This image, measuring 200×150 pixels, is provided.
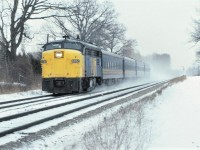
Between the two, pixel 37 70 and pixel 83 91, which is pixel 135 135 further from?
pixel 37 70

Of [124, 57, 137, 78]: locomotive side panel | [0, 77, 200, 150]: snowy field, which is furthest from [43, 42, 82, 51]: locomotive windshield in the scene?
[124, 57, 137, 78]: locomotive side panel

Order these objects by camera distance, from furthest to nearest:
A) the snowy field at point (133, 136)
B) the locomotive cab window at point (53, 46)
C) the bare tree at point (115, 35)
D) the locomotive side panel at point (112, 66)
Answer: the bare tree at point (115, 35)
the locomotive side panel at point (112, 66)
the locomotive cab window at point (53, 46)
the snowy field at point (133, 136)

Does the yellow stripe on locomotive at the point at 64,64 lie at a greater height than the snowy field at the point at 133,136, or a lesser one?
greater

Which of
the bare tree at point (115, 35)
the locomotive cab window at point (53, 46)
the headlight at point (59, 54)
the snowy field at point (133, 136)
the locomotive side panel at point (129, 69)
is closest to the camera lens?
the snowy field at point (133, 136)

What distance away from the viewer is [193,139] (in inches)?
310

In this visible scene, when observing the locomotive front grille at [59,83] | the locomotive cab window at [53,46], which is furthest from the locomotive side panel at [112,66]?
the locomotive front grille at [59,83]

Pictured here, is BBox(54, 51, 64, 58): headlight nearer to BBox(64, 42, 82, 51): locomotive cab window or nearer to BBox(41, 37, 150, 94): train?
BBox(41, 37, 150, 94): train

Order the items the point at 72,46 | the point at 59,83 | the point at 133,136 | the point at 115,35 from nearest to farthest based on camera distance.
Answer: the point at 133,136 → the point at 59,83 → the point at 72,46 → the point at 115,35

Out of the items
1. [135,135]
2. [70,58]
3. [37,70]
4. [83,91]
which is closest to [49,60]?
[70,58]

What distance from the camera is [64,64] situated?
869 inches

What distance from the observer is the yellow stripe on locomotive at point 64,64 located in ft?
72.1

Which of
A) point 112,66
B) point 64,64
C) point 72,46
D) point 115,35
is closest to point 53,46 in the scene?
point 72,46

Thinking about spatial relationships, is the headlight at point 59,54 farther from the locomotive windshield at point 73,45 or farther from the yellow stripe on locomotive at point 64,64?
the locomotive windshield at point 73,45

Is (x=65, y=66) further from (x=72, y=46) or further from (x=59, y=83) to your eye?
(x=72, y=46)
